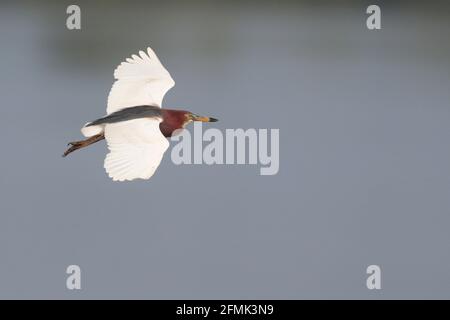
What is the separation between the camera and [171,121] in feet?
5.34

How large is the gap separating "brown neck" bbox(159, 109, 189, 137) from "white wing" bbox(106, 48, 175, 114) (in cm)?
6

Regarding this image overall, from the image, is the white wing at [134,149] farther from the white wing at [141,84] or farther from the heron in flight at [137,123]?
the white wing at [141,84]

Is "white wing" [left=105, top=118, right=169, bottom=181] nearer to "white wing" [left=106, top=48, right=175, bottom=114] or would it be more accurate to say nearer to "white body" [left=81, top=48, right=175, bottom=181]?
"white body" [left=81, top=48, right=175, bottom=181]

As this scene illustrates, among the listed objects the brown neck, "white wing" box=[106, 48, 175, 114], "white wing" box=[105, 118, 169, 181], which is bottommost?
"white wing" box=[105, 118, 169, 181]

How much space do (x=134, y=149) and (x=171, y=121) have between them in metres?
0.12

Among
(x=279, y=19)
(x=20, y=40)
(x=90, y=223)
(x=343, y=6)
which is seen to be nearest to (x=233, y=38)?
(x=279, y=19)

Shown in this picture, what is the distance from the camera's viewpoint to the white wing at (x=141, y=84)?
5.57 feet

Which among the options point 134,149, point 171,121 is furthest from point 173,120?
point 134,149

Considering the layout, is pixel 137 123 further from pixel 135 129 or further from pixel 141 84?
pixel 141 84

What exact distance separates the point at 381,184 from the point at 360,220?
5.6 inches

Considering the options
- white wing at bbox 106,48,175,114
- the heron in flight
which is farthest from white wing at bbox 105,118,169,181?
white wing at bbox 106,48,175,114

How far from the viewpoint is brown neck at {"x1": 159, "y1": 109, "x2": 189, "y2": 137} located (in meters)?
1.62

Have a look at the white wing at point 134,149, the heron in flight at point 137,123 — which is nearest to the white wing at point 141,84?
the heron in flight at point 137,123

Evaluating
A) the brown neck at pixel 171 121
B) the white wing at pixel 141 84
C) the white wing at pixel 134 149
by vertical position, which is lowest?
the white wing at pixel 134 149
